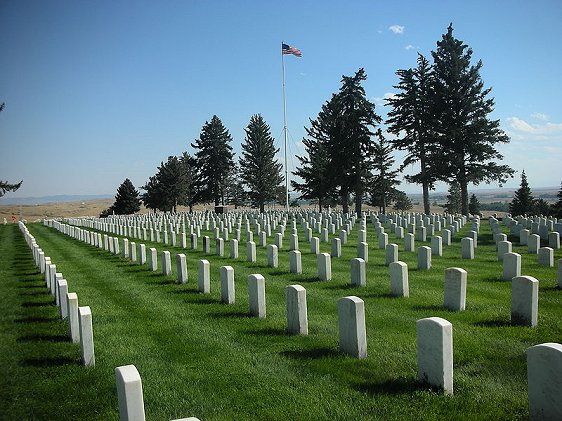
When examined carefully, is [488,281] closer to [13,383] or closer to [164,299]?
[164,299]

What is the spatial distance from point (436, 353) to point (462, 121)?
38.2 m

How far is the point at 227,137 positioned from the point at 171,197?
38.7 ft

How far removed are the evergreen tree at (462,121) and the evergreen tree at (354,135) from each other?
19.9ft

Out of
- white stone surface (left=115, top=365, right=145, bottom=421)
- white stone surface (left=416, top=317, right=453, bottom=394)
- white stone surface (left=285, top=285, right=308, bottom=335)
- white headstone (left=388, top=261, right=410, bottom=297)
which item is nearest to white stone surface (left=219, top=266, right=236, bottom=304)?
white stone surface (left=285, top=285, right=308, bottom=335)

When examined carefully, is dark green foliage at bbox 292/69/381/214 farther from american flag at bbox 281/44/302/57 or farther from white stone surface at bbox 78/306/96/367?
white stone surface at bbox 78/306/96/367

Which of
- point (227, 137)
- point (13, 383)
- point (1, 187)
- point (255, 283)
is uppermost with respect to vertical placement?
point (227, 137)

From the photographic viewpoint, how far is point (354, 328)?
20.0 ft

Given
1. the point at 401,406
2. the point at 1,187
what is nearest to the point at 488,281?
the point at 401,406

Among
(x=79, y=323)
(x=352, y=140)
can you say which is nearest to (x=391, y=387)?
(x=79, y=323)

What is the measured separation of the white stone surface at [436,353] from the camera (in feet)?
16.1

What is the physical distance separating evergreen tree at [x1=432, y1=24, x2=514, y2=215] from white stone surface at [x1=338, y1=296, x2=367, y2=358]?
35886 mm

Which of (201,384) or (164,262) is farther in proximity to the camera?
(164,262)

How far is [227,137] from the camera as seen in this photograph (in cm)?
6519

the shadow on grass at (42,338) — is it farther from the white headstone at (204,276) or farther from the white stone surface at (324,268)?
the white stone surface at (324,268)
